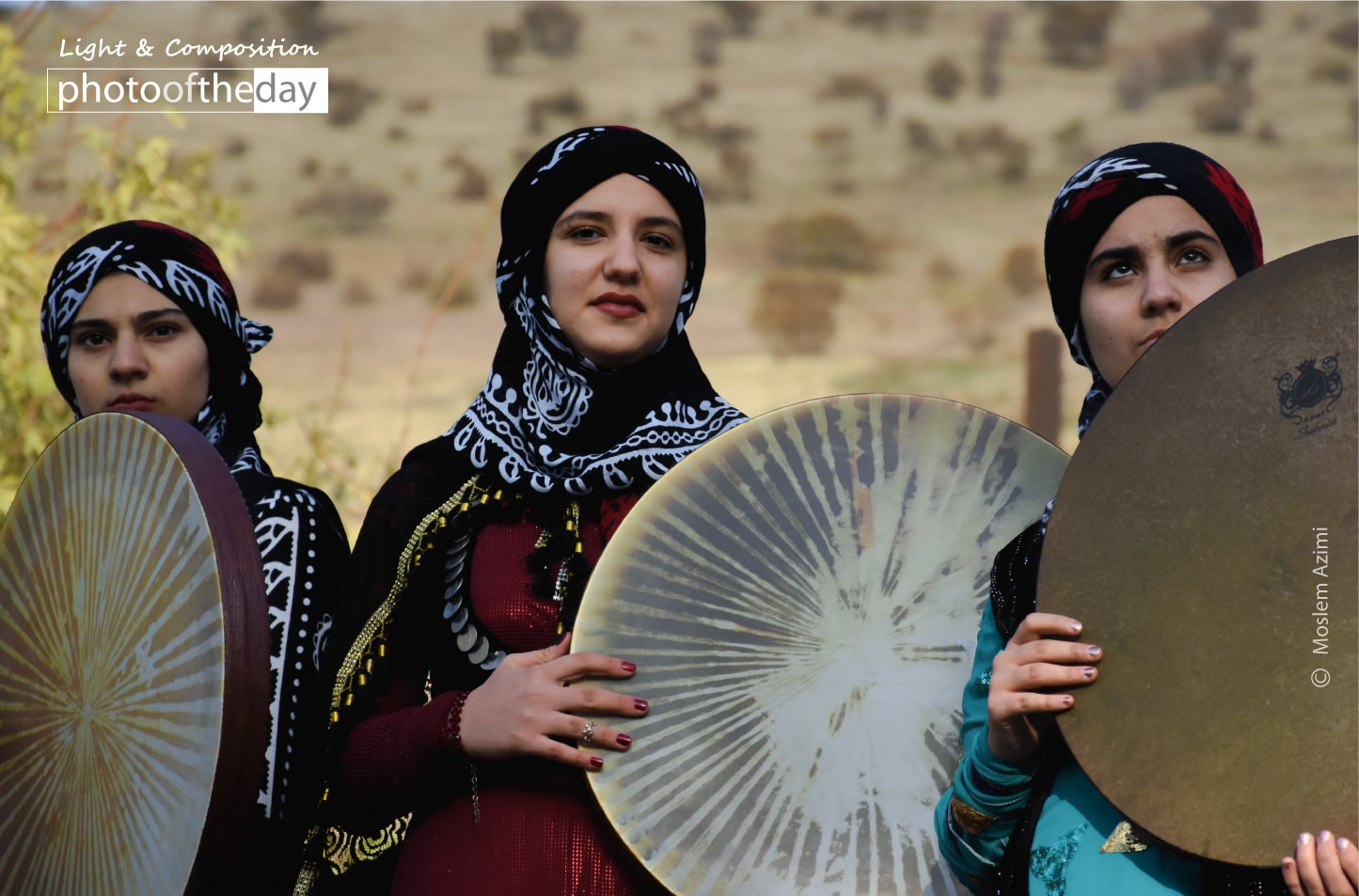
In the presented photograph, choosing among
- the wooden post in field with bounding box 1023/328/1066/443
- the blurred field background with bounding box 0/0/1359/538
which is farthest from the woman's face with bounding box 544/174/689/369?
the blurred field background with bounding box 0/0/1359/538

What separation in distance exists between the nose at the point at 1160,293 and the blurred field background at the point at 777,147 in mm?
10942

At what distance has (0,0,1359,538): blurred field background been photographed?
15.2 metres

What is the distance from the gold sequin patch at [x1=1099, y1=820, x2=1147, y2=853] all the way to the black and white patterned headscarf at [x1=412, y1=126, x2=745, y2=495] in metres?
0.91

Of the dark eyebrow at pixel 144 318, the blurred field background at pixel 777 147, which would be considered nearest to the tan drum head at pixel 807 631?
the dark eyebrow at pixel 144 318

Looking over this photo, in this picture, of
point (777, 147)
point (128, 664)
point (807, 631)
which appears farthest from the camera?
point (777, 147)

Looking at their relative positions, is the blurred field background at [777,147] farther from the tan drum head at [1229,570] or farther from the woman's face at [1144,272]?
the tan drum head at [1229,570]

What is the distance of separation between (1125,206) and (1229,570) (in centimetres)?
61

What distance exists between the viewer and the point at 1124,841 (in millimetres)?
1772

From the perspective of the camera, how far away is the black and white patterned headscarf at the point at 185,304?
288cm

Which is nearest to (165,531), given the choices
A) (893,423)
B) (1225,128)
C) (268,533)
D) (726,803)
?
(268,533)

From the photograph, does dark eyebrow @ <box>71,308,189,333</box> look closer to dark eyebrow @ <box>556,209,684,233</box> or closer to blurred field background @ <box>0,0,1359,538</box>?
dark eyebrow @ <box>556,209,684,233</box>

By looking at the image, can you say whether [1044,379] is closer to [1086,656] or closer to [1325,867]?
[1086,656]

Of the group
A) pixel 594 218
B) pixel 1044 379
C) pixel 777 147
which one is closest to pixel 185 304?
pixel 594 218

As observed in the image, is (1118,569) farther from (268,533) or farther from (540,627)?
(268,533)
